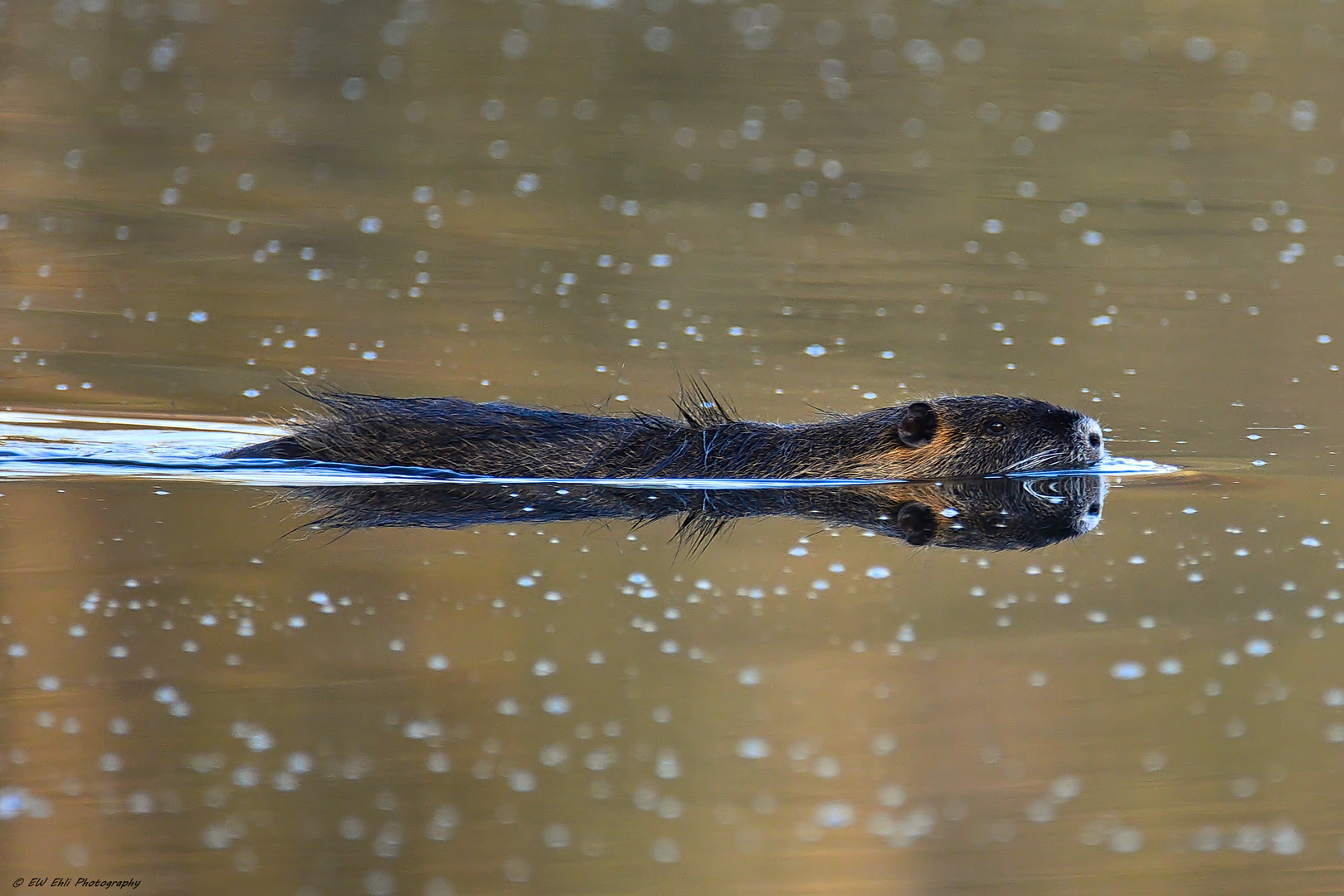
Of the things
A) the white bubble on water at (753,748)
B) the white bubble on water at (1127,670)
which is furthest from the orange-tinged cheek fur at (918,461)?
the white bubble on water at (753,748)

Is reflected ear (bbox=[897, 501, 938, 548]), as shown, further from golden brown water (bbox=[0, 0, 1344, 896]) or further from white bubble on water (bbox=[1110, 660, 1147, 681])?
white bubble on water (bbox=[1110, 660, 1147, 681])

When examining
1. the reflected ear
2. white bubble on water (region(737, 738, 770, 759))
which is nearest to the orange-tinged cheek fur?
the reflected ear

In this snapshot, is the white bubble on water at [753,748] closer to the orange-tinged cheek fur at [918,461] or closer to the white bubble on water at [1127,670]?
the white bubble on water at [1127,670]

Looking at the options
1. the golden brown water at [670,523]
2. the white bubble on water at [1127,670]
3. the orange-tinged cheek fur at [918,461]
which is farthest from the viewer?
the orange-tinged cheek fur at [918,461]

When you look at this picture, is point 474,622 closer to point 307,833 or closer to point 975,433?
point 307,833

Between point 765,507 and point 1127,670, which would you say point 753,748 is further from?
point 765,507

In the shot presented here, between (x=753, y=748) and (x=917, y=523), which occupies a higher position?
(x=917, y=523)

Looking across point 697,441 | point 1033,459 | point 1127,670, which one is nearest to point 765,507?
point 697,441
